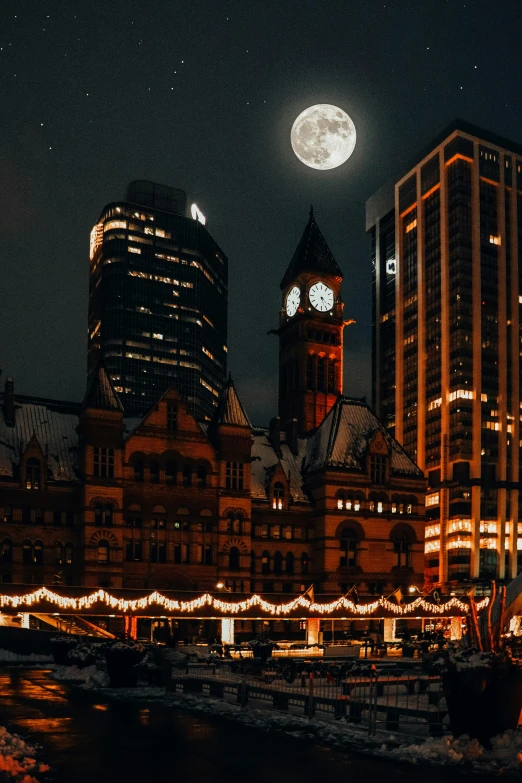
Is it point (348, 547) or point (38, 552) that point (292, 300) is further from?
point (38, 552)

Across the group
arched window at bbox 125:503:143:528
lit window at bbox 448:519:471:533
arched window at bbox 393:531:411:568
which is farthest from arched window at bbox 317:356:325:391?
lit window at bbox 448:519:471:533

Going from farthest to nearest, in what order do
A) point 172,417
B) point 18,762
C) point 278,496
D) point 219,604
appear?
point 278,496 < point 172,417 < point 219,604 < point 18,762

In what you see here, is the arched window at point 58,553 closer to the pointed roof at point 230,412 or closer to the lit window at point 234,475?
the lit window at point 234,475

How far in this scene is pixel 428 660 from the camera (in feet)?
152

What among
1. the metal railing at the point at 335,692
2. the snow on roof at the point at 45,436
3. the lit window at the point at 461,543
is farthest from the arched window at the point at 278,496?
the lit window at the point at 461,543


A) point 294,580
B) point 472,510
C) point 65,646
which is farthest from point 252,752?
point 472,510

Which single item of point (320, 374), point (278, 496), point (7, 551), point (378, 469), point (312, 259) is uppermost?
point (312, 259)

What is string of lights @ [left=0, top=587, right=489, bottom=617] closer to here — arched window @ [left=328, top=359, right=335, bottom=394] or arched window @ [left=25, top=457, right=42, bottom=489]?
arched window @ [left=25, top=457, right=42, bottom=489]

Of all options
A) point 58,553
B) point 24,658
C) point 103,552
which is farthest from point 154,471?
point 24,658

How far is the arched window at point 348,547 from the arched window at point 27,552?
94.1 ft

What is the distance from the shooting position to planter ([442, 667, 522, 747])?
22141 mm

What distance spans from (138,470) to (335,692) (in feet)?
167

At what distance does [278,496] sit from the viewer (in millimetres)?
90188

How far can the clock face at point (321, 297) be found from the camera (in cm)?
11388
